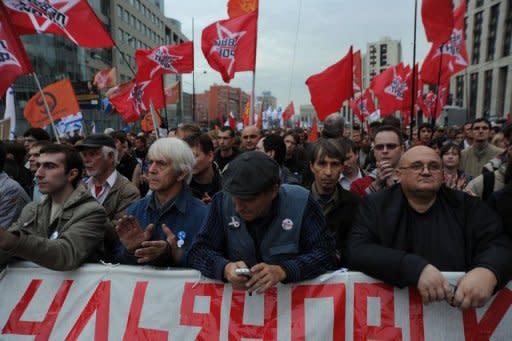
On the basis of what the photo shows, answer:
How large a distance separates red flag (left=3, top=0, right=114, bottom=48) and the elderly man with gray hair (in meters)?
2.55

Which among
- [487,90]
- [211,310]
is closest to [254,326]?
[211,310]

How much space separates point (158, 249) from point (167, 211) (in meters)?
0.39

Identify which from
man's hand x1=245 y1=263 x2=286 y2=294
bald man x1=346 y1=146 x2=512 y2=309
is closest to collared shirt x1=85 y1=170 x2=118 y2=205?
man's hand x1=245 y1=263 x2=286 y2=294

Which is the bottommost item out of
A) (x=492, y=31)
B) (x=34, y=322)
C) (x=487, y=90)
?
(x=34, y=322)

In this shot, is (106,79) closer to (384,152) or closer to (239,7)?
(239,7)

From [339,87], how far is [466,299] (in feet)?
18.3

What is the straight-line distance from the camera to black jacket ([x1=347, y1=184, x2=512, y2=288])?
189 cm

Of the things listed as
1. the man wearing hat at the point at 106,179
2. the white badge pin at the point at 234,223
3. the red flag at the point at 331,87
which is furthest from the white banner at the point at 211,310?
the red flag at the point at 331,87

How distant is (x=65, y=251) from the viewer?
89.2 inches

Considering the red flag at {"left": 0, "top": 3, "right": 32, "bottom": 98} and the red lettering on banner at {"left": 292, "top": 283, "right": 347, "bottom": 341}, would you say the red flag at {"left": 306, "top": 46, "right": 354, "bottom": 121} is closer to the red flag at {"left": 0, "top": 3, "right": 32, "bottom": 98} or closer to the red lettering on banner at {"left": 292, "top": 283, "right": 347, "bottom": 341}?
the red flag at {"left": 0, "top": 3, "right": 32, "bottom": 98}

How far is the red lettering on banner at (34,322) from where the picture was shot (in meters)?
2.31

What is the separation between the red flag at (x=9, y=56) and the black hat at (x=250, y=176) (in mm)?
3461

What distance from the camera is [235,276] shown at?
73.9 inches

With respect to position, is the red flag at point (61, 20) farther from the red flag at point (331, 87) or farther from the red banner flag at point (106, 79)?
the red banner flag at point (106, 79)
